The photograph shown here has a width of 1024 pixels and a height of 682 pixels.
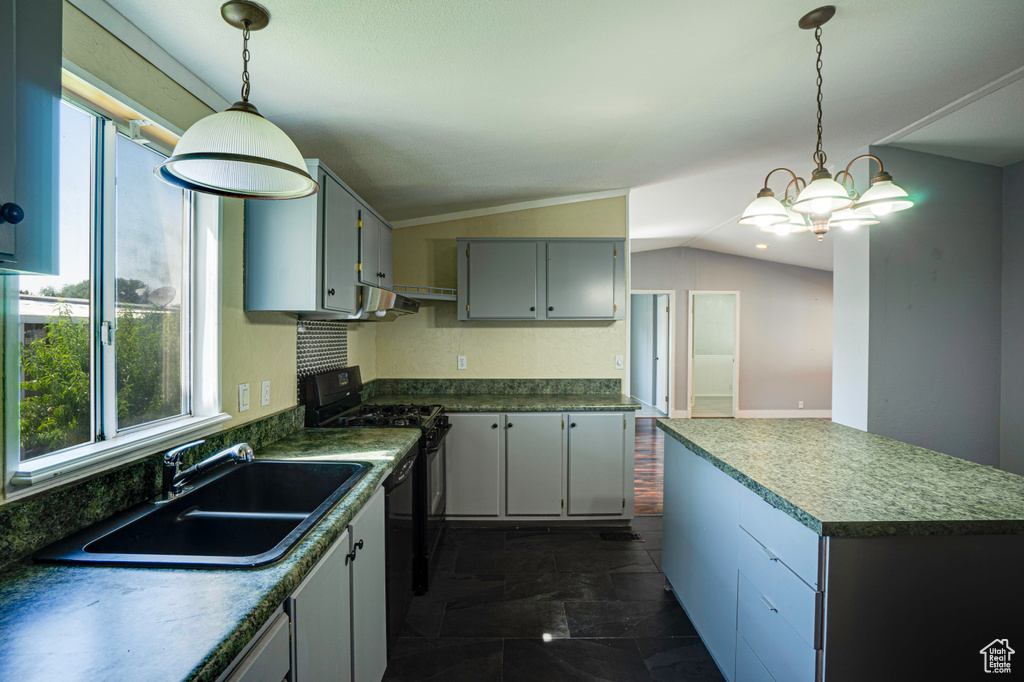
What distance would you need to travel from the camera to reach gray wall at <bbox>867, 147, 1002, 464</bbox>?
3170 mm

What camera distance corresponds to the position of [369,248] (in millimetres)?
2836

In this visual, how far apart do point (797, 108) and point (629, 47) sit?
4.16 ft

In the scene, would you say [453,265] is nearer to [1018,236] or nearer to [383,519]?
[383,519]

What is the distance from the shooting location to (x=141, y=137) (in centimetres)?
151

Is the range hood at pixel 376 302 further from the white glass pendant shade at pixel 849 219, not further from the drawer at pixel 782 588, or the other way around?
the white glass pendant shade at pixel 849 219

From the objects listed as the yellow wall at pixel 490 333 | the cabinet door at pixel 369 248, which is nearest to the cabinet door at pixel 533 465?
the yellow wall at pixel 490 333

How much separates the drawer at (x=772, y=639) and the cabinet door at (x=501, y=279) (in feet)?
7.63

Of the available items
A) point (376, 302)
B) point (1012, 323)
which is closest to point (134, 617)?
point (376, 302)

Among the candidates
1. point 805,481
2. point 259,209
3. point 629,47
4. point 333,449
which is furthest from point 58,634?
point 629,47

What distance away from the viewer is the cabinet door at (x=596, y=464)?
3.35m

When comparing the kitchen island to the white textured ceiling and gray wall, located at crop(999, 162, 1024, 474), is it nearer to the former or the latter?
the white textured ceiling

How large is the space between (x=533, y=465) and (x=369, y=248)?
1.84 m

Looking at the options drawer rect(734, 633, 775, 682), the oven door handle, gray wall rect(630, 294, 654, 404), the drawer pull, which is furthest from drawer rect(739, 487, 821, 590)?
gray wall rect(630, 294, 654, 404)

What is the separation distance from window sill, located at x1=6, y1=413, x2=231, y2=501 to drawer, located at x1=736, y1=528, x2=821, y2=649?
6.44 ft
